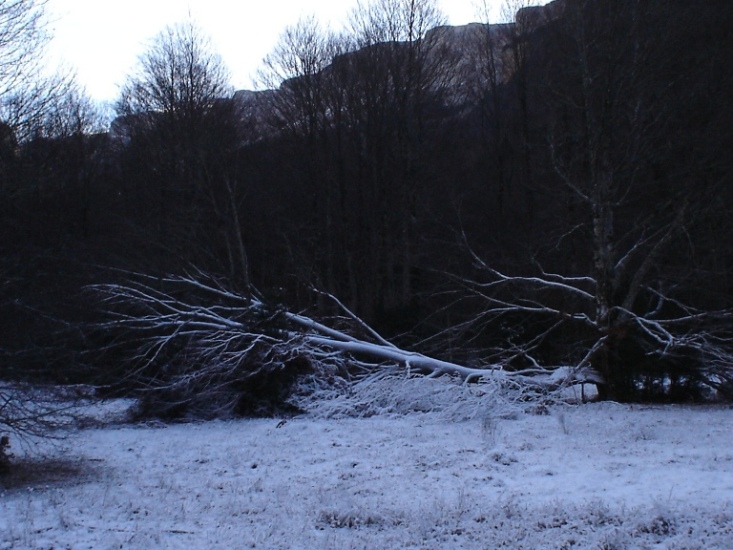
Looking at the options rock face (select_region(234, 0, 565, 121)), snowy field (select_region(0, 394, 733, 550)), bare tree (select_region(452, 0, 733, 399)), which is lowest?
snowy field (select_region(0, 394, 733, 550))

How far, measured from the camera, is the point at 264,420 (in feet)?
44.8

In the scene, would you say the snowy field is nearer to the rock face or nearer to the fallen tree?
the fallen tree

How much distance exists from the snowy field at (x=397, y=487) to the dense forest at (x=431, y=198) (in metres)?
1.87

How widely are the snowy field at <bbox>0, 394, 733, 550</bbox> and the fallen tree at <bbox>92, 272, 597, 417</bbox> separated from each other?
80.7 inches

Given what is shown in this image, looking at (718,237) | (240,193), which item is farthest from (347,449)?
(240,193)

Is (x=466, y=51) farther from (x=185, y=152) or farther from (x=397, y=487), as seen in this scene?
(x=397, y=487)

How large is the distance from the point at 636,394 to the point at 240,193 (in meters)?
16.5

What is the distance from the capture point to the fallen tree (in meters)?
14.1

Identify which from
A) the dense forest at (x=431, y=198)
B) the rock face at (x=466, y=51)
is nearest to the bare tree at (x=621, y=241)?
the dense forest at (x=431, y=198)

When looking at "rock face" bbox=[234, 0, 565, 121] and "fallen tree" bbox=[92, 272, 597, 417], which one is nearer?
"fallen tree" bbox=[92, 272, 597, 417]

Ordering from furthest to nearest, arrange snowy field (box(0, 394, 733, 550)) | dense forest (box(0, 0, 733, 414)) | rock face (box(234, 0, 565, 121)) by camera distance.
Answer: rock face (box(234, 0, 565, 121)) < dense forest (box(0, 0, 733, 414)) < snowy field (box(0, 394, 733, 550))

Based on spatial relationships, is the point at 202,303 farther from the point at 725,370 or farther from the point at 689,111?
the point at 689,111

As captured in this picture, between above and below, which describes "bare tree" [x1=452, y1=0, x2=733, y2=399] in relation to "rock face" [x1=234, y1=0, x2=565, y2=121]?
below

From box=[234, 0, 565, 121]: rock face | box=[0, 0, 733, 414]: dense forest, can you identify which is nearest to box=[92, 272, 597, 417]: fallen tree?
box=[0, 0, 733, 414]: dense forest
